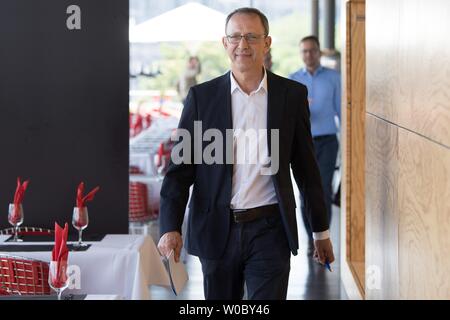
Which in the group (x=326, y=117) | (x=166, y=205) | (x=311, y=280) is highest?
(x=326, y=117)

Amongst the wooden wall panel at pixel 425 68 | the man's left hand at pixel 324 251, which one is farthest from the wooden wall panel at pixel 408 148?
the man's left hand at pixel 324 251

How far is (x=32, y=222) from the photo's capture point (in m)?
6.12

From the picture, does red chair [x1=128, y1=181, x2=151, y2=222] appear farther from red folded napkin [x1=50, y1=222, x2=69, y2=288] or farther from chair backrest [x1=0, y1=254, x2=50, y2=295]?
red folded napkin [x1=50, y1=222, x2=69, y2=288]

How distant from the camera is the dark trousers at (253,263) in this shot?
418 cm

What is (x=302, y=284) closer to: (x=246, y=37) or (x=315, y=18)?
(x=246, y=37)

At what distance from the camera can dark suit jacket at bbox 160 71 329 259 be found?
4.19 meters

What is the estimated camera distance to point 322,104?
9453mm

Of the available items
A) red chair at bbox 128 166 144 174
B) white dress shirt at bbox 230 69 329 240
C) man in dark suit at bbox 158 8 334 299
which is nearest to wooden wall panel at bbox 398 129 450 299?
man in dark suit at bbox 158 8 334 299

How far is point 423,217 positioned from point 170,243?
108 centimetres

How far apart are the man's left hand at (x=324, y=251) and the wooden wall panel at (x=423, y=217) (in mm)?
332

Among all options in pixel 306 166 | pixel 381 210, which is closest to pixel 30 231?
pixel 381 210
